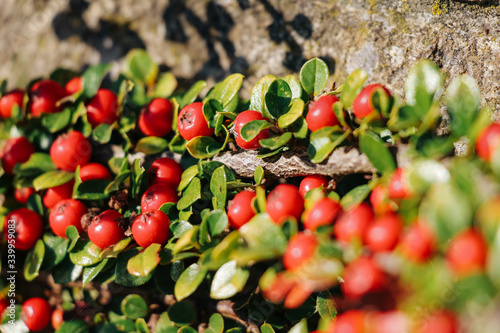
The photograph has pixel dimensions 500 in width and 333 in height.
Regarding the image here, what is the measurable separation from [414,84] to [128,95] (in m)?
2.07

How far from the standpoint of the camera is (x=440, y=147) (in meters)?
1.64

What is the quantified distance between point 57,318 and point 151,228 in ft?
4.61

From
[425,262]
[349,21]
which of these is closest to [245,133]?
[425,262]

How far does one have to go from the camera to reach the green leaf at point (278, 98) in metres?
2.18

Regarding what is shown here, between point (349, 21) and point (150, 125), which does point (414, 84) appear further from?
point (150, 125)

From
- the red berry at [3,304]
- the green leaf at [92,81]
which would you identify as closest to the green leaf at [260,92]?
the green leaf at [92,81]

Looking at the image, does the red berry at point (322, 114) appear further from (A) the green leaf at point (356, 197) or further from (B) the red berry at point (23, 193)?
(B) the red berry at point (23, 193)

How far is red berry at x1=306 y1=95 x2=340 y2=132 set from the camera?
2.01 meters

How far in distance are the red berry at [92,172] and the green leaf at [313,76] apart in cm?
146

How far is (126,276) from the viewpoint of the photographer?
2.28 metres

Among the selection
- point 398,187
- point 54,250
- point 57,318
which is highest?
point 398,187

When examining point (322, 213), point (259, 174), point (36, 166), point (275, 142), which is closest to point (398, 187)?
point (322, 213)

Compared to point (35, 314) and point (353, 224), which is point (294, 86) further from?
point (35, 314)

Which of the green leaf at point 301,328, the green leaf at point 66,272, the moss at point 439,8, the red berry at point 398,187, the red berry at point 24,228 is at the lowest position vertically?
the green leaf at point 66,272
